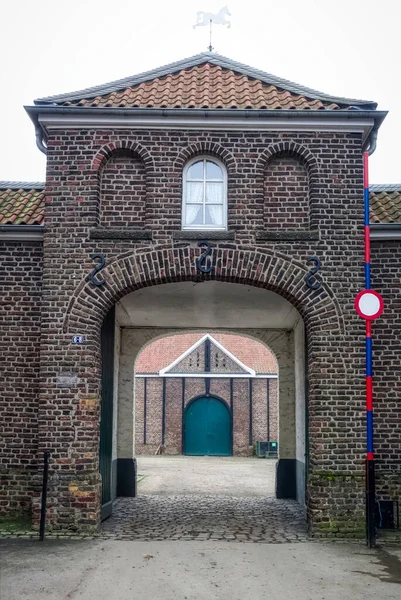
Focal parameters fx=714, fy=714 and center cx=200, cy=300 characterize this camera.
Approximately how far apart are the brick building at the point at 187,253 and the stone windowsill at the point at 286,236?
18mm

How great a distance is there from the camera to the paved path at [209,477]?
1709cm

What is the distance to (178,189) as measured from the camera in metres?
10.9

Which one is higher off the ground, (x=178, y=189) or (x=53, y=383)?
(x=178, y=189)

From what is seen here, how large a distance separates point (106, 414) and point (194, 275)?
3.08m

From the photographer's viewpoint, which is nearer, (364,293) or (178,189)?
(364,293)

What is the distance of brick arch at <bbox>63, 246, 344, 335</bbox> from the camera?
10.6 metres

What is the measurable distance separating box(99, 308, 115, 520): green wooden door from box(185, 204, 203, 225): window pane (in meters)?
2.30

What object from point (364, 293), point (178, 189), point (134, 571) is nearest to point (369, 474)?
point (364, 293)

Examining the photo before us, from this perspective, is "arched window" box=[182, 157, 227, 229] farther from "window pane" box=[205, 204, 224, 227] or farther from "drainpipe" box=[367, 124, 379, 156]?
"drainpipe" box=[367, 124, 379, 156]

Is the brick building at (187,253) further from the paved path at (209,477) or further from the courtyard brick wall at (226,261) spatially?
the paved path at (209,477)

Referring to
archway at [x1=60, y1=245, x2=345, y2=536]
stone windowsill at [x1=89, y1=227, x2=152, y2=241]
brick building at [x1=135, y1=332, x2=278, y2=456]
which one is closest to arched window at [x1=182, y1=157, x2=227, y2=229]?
archway at [x1=60, y1=245, x2=345, y2=536]

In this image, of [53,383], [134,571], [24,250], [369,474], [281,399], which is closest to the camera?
[134,571]

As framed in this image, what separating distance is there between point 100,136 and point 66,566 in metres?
6.23

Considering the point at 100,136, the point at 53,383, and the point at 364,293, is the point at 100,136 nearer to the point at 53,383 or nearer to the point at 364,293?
the point at 53,383
